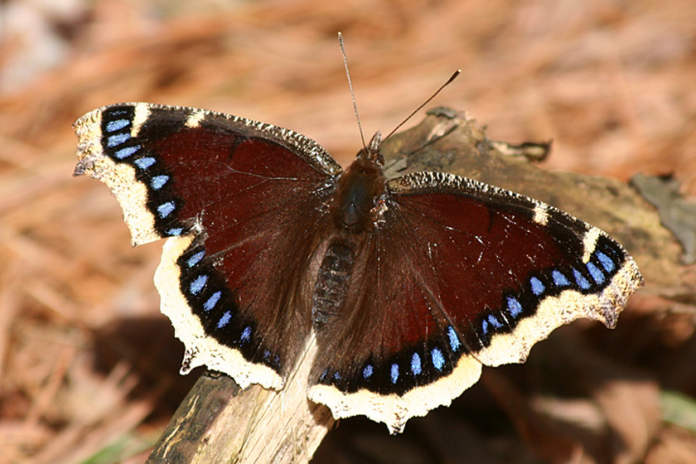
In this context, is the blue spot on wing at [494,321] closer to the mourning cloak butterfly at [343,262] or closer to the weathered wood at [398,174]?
the mourning cloak butterfly at [343,262]

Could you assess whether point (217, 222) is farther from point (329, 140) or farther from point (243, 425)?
A: point (329, 140)

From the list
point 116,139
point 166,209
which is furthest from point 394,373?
point 116,139

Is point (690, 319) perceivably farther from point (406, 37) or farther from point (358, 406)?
point (406, 37)

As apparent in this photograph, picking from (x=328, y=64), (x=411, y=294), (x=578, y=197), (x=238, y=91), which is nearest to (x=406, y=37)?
(x=328, y=64)

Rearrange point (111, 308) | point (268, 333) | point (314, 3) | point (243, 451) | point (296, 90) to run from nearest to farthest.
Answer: point (243, 451), point (268, 333), point (111, 308), point (296, 90), point (314, 3)

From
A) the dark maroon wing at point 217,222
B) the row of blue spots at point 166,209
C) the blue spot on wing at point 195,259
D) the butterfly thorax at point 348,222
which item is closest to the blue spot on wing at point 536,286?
the butterfly thorax at point 348,222

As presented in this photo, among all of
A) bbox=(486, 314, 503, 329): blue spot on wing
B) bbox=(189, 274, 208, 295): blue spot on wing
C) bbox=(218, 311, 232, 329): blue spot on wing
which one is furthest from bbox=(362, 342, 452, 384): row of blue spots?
bbox=(189, 274, 208, 295): blue spot on wing

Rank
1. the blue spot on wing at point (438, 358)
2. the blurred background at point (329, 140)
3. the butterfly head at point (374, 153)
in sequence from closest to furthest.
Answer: the blue spot on wing at point (438, 358)
the butterfly head at point (374, 153)
the blurred background at point (329, 140)
